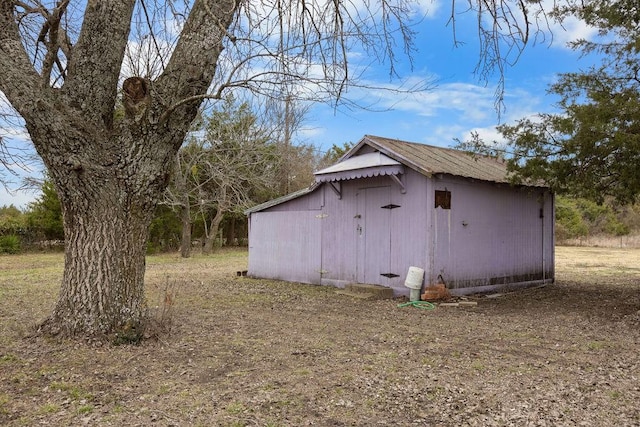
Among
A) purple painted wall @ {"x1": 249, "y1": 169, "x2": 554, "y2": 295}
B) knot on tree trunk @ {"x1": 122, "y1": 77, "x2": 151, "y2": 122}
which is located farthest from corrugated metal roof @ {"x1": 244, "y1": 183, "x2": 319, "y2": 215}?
knot on tree trunk @ {"x1": 122, "y1": 77, "x2": 151, "y2": 122}

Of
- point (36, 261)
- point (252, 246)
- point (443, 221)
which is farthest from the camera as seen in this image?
point (36, 261)

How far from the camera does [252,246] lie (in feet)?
44.3

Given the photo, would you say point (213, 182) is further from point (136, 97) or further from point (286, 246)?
point (136, 97)

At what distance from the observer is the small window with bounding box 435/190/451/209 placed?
9.35 metres

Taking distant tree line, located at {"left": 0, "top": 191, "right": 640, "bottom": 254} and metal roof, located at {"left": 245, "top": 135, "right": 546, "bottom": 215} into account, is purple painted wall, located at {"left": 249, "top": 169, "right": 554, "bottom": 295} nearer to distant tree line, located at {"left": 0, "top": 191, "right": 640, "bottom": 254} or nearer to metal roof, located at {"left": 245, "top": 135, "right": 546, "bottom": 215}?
metal roof, located at {"left": 245, "top": 135, "right": 546, "bottom": 215}

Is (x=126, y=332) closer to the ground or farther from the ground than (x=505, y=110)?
closer to the ground

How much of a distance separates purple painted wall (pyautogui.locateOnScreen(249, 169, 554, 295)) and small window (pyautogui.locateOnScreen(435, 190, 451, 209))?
0.07 m

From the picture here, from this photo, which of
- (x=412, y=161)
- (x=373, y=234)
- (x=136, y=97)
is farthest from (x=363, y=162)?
(x=136, y=97)

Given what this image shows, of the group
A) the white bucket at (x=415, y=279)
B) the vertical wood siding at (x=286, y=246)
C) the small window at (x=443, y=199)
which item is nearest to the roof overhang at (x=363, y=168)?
the small window at (x=443, y=199)

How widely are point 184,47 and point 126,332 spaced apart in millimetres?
3121

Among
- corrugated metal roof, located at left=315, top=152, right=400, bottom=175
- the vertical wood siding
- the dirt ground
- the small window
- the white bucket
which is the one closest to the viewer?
the dirt ground

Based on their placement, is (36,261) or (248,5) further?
(36,261)

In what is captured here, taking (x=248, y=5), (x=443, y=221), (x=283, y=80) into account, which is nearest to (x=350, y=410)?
(x=283, y=80)

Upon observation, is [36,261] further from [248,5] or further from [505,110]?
[505,110]
